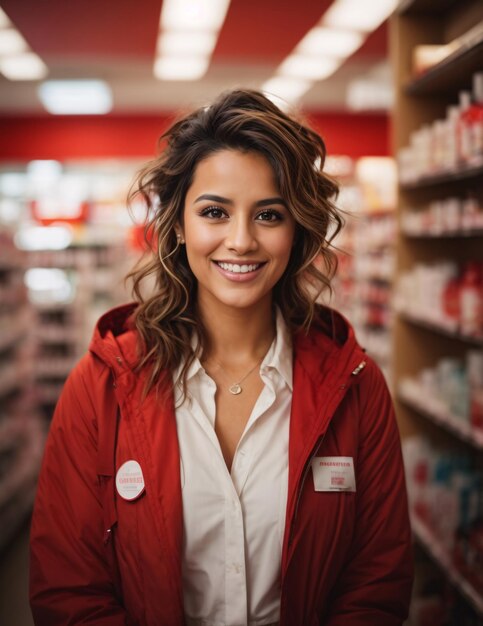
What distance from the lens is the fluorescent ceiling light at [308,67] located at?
8.39m

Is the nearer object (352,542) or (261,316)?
(352,542)

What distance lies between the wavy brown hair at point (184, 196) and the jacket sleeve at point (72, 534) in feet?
0.70

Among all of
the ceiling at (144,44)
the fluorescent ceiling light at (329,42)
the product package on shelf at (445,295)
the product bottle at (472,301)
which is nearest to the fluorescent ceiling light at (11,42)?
the ceiling at (144,44)

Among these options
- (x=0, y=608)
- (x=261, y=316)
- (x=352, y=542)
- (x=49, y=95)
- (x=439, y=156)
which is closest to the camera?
(x=352, y=542)

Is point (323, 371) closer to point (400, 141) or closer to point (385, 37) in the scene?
point (400, 141)

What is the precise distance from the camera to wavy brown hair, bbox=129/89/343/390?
179 cm

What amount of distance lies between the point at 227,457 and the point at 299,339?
16.9 inches

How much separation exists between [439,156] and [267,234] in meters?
2.12

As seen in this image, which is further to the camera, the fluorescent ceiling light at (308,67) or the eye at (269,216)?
the fluorescent ceiling light at (308,67)

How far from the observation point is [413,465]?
408 centimetres

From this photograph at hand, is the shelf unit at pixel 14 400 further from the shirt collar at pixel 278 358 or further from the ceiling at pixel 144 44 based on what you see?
the shirt collar at pixel 278 358

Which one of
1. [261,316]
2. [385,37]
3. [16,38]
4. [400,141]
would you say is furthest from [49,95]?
[261,316]

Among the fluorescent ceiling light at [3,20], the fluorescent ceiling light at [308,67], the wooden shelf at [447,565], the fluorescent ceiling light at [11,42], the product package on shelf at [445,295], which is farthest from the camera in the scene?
the fluorescent ceiling light at [308,67]

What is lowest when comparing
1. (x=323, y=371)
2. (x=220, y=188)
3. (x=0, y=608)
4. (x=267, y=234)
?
(x=0, y=608)
